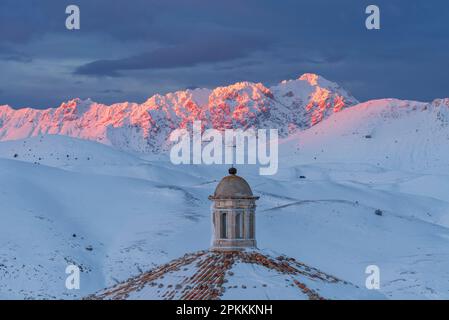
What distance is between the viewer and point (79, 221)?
14238 centimetres

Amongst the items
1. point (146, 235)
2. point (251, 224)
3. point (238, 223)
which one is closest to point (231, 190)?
point (238, 223)

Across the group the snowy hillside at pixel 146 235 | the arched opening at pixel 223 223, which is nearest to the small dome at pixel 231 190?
the arched opening at pixel 223 223

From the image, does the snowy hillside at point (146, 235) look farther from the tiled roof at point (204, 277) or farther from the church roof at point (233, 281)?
the church roof at point (233, 281)

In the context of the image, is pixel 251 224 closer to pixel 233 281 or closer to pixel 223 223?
pixel 223 223

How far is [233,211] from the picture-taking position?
56.7 meters

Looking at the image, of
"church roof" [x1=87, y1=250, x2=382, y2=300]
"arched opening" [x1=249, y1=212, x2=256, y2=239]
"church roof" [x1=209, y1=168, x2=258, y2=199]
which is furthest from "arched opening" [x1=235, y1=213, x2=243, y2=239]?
"church roof" [x1=87, y1=250, x2=382, y2=300]

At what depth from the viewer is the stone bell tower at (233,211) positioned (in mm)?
56688

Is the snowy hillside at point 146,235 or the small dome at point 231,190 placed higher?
the small dome at point 231,190

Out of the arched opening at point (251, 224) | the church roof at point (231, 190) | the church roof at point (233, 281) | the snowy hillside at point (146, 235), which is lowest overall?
the snowy hillside at point (146, 235)

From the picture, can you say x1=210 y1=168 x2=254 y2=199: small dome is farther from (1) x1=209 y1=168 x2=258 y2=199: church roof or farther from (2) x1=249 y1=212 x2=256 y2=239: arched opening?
(2) x1=249 y1=212 x2=256 y2=239: arched opening

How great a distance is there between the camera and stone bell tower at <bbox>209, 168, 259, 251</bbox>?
186 feet
